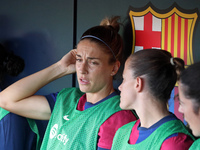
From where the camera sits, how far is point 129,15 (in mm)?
1772

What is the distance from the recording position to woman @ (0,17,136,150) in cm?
144

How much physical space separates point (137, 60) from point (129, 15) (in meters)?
0.59

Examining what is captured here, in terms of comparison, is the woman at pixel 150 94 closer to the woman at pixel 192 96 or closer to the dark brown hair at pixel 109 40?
the woman at pixel 192 96

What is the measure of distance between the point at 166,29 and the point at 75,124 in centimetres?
73

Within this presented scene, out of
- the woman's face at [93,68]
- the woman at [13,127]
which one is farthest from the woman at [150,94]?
the woman at [13,127]

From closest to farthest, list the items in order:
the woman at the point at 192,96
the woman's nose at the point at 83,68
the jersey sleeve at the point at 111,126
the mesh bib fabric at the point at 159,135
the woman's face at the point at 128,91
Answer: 1. the woman at the point at 192,96
2. the mesh bib fabric at the point at 159,135
3. the woman's face at the point at 128,91
4. the jersey sleeve at the point at 111,126
5. the woman's nose at the point at 83,68

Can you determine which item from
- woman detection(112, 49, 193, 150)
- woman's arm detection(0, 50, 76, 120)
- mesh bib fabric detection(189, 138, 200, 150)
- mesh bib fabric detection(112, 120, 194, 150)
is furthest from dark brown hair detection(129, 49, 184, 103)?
woman's arm detection(0, 50, 76, 120)

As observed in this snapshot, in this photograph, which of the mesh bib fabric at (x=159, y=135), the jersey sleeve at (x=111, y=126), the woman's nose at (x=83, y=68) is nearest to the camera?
the mesh bib fabric at (x=159, y=135)

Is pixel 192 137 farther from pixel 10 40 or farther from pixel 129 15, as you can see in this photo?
pixel 10 40

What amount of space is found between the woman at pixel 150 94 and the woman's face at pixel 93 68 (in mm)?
257

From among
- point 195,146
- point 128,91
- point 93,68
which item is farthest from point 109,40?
point 195,146

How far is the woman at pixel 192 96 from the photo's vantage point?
978 mm

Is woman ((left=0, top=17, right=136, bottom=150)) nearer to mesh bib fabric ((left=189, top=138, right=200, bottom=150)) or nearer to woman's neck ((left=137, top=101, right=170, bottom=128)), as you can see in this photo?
A: woman's neck ((left=137, top=101, right=170, bottom=128))

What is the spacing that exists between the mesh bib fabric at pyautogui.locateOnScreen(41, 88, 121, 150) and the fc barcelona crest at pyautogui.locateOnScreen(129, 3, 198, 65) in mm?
422
